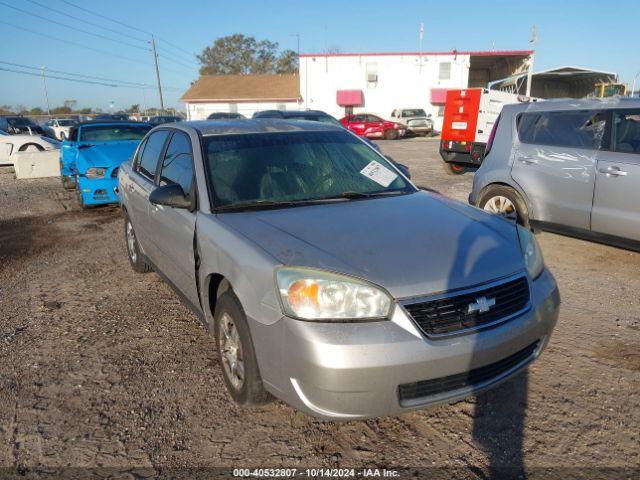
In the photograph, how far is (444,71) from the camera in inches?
1468

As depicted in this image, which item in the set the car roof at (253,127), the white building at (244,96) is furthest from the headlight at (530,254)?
the white building at (244,96)

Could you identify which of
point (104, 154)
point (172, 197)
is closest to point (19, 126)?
point (104, 154)

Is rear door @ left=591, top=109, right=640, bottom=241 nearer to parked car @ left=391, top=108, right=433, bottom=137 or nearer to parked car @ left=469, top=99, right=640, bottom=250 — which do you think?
parked car @ left=469, top=99, right=640, bottom=250

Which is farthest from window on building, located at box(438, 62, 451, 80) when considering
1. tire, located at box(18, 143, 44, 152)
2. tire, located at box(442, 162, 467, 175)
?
tire, located at box(18, 143, 44, 152)

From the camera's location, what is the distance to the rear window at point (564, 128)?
5363 millimetres

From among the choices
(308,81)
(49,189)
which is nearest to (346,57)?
(308,81)

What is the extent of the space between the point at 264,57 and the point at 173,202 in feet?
248

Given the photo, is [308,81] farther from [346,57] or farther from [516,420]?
[516,420]

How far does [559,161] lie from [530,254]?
10.4 feet

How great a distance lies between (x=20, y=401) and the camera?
120 inches

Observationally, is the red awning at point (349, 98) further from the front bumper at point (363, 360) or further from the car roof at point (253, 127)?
the front bumper at point (363, 360)

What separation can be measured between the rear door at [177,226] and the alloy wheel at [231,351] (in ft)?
1.64

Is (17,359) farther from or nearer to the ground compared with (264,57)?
A: nearer to the ground

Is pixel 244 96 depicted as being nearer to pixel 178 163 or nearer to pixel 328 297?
pixel 178 163
